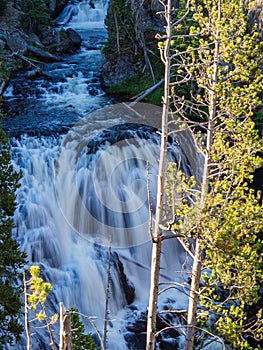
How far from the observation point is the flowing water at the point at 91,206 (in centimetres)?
1512

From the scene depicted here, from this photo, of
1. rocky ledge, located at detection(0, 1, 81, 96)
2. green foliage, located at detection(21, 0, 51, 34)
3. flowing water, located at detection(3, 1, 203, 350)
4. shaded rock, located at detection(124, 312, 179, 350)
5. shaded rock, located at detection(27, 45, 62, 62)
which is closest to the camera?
shaded rock, located at detection(124, 312, 179, 350)

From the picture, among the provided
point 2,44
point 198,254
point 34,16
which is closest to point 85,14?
point 34,16

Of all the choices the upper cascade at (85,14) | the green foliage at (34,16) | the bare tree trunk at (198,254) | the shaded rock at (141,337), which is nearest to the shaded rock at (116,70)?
the green foliage at (34,16)

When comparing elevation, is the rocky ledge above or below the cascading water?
above

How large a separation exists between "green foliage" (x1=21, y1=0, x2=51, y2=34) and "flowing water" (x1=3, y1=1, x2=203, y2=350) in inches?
510

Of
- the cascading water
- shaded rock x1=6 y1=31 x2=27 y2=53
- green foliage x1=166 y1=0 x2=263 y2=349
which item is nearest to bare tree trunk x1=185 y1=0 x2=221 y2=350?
green foliage x1=166 y1=0 x2=263 y2=349

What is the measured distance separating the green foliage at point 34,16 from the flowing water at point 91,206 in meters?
13.0

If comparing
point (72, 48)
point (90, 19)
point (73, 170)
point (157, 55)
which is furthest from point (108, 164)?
point (90, 19)

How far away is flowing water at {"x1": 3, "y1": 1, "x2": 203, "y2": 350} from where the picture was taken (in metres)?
15.1

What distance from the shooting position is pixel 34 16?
3372 cm

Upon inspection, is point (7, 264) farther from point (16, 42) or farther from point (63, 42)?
point (63, 42)

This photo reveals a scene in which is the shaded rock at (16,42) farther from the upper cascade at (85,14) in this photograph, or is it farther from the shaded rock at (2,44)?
the upper cascade at (85,14)

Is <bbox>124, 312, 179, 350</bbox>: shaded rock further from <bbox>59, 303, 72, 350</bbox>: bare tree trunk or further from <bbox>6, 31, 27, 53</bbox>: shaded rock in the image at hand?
<bbox>6, 31, 27, 53</bbox>: shaded rock

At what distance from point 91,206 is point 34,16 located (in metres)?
21.6
